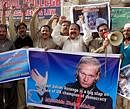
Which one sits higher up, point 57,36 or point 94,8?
point 94,8

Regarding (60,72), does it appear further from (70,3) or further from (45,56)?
(70,3)

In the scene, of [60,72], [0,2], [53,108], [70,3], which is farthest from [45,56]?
[0,2]

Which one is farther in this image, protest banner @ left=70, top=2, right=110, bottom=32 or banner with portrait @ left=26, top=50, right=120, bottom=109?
protest banner @ left=70, top=2, right=110, bottom=32

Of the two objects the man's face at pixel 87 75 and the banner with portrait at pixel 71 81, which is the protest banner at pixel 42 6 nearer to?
the banner with portrait at pixel 71 81

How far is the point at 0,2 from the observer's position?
12.6 metres

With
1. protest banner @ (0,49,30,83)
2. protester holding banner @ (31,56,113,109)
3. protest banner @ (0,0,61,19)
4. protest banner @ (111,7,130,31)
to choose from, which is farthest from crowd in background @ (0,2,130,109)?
protest banner @ (0,0,61,19)

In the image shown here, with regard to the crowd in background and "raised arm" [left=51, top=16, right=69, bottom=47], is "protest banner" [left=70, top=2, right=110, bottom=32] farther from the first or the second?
"raised arm" [left=51, top=16, right=69, bottom=47]

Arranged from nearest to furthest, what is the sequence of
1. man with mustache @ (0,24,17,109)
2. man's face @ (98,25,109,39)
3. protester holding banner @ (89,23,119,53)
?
1. protester holding banner @ (89,23,119,53)
2. man's face @ (98,25,109,39)
3. man with mustache @ (0,24,17,109)

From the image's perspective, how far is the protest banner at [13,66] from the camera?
701cm

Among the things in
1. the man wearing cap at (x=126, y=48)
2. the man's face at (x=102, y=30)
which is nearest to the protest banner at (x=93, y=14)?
the man's face at (x=102, y=30)

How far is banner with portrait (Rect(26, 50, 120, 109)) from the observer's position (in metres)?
6.46

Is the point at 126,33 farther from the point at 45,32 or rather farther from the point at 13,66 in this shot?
the point at 13,66

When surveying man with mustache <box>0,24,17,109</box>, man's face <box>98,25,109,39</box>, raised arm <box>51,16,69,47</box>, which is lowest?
man with mustache <box>0,24,17,109</box>

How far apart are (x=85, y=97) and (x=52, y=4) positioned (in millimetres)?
6118
